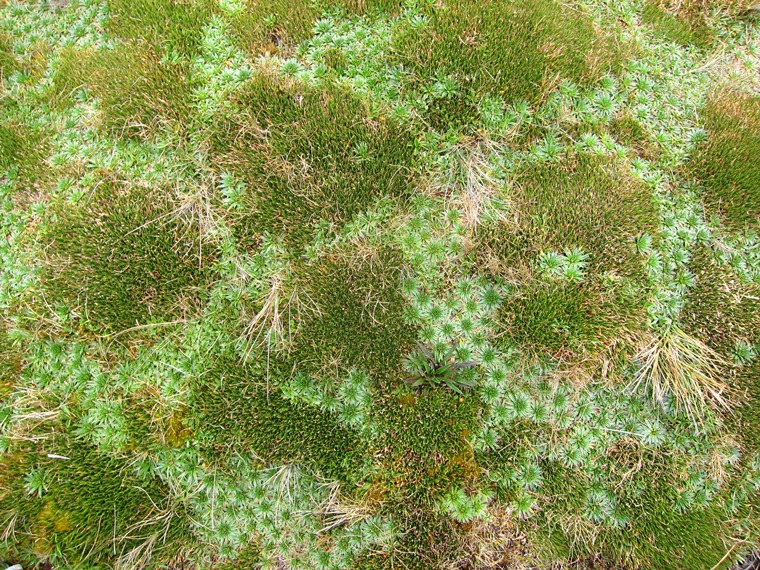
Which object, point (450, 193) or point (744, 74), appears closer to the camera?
point (450, 193)

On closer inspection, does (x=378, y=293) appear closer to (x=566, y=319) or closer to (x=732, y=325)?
(x=566, y=319)

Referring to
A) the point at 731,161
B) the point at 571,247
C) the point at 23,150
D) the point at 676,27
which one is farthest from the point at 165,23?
the point at 731,161

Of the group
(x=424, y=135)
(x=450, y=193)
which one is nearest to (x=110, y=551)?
(x=450, y=193)

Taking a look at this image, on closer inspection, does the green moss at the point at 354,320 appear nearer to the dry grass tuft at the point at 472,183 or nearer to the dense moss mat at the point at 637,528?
the dry grass tuft at the point at 472,183

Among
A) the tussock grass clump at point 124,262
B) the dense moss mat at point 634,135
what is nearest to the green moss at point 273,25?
the tussock grass clump at point 124,262

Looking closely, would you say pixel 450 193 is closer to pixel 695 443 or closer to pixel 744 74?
pixel 695 443
